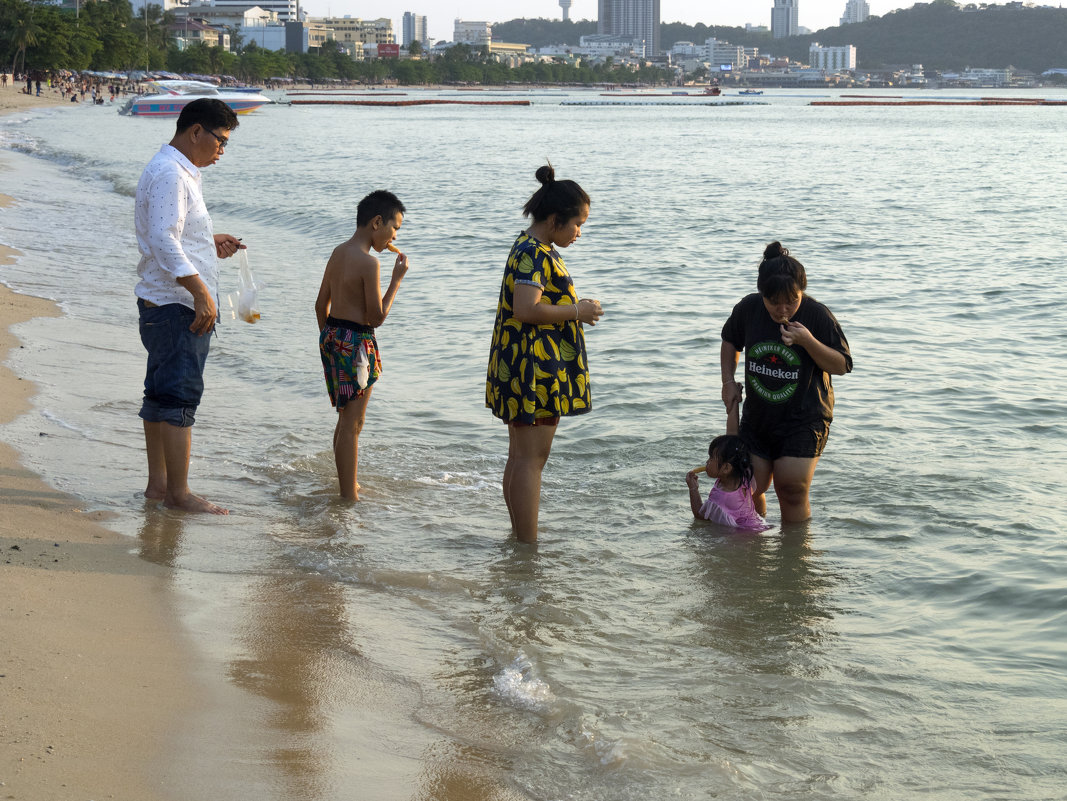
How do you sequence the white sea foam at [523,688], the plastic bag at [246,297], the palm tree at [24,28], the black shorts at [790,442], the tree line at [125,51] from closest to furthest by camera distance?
the white sea foam at [523,688] < the black shorts at [790,442] < the plastic bag at [246,297] < the palm tree at [24,28] < the tree line at [125,51]

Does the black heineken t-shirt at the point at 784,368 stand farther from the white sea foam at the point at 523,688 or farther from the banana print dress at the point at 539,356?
the white sea foam at the point at 523,688

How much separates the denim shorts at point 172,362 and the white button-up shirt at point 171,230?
0.07 m

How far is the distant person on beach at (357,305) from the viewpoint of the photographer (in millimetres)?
4961

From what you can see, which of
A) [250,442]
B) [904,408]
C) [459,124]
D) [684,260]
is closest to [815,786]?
[250,442]

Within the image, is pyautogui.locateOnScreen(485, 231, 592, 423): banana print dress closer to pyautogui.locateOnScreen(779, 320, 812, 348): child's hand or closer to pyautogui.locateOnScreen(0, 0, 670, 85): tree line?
pyautogui.locateOnScreen(779, 320, 812, 348): child's hand

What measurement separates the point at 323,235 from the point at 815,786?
16987mm

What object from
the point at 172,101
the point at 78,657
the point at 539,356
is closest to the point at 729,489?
the point at 539,356

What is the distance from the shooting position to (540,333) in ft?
14.8

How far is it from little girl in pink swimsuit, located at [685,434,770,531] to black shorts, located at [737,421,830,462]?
64 mm

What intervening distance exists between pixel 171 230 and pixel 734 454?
264cm

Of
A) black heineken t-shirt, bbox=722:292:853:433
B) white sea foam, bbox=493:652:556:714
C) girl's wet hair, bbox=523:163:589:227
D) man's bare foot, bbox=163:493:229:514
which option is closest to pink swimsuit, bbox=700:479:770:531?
black heineken t-shirt, bbox=722:292:853:433

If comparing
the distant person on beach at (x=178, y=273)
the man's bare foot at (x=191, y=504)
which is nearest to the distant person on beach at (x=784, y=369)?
the distant person on beach at (x=178, y=273)

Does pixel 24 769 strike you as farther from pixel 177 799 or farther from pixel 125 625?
pixel 125 625

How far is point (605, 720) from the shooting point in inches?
137
